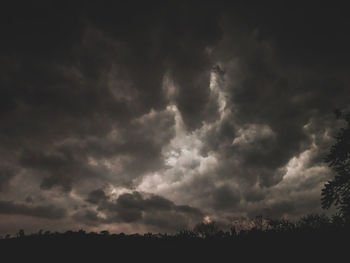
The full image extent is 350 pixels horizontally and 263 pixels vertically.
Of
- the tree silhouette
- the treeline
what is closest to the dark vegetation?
the treeline

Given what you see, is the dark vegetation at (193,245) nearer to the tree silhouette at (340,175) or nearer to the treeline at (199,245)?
the treeline at (199,245)

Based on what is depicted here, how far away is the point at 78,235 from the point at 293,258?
6713 mm

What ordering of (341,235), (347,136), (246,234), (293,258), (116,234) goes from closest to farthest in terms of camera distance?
1. (293,258)
2. (341,235)
3. (246,234)
4. (116,234)
5. (347,136)

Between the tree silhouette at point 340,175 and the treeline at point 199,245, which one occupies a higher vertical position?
the tree silhouette at point 340,175

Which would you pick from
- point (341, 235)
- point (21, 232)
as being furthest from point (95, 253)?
point (341, 235)

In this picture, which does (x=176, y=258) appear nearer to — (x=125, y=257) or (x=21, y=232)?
(x=125, y=257)

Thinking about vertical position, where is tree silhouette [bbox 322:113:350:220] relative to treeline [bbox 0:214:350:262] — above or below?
above

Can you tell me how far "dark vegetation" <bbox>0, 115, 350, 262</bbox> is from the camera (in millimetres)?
6363

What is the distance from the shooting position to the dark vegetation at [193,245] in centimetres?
636

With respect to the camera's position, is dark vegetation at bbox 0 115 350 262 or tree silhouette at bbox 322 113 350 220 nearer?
dark vegetation at bbox 0 115 350 262

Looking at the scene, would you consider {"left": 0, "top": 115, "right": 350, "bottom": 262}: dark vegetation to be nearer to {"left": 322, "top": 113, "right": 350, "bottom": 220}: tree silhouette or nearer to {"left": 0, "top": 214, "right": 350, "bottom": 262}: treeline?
{"left": 0, "top": 214, "right": 350, "bottom": 262}: treeline

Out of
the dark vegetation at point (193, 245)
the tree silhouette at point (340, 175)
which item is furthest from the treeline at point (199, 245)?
the tree silhouette at point (340, 175)

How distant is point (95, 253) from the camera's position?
21.7 feet

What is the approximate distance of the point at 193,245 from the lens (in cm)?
711
